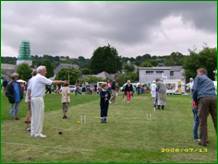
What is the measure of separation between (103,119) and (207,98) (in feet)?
20.6

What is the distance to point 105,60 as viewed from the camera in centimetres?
12394

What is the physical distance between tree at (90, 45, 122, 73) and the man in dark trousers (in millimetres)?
110003

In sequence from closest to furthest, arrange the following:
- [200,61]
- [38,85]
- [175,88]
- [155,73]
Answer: [38,85], [175,88], [200,61], [155,73]

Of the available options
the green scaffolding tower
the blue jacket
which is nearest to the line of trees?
the green scaffolding tower

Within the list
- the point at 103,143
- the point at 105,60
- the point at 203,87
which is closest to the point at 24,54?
the point at 105,60

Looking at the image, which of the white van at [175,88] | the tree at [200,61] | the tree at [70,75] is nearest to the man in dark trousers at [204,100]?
the white van at [175,88]

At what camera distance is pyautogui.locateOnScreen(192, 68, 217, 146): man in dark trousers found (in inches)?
413

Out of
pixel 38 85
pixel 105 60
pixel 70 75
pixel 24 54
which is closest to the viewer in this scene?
pixel 38 85

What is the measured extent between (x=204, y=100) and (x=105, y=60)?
114 meters

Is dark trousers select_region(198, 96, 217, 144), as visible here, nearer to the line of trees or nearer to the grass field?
the grass field

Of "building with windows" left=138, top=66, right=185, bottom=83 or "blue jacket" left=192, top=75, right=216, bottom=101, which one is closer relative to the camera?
"blue jacket" left=192, top=75, right=216, bottom=101

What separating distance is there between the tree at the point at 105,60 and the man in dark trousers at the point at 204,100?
110 meters

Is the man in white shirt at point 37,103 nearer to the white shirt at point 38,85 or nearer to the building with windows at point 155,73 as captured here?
the white shirt at point 38,85

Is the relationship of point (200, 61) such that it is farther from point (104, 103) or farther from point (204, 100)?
point (204, 100)
